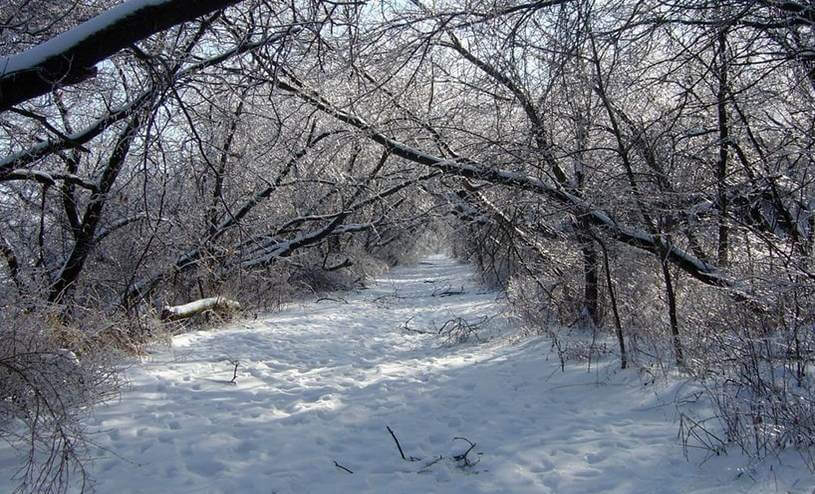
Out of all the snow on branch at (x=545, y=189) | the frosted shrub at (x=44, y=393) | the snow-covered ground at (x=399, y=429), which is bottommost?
the snow-covered ground at (x=399, y=429)

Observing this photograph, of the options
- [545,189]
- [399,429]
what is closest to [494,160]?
[545,189]

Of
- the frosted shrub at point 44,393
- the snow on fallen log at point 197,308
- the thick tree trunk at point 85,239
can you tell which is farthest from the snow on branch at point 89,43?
the snow on fallen log at point 197,308

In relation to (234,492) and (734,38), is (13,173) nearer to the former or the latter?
(234,492)

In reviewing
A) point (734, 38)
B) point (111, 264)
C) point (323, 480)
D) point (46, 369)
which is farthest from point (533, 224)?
point (111, 264)

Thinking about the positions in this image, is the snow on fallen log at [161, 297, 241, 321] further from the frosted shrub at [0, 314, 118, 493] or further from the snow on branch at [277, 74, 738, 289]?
the snow on branch at [277, 74, 738, 289]

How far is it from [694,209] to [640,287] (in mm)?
2721

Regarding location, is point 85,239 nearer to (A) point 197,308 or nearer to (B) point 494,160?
(A) point 197,308

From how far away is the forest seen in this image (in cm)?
425

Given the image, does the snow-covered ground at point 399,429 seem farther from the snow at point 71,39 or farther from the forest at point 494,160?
the snow at point 71,39

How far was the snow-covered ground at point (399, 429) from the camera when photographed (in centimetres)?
385

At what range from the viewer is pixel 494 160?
23.9 ft

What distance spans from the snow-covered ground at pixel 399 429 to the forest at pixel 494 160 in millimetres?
415

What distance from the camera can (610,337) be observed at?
7867mm

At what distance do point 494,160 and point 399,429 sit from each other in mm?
3732
